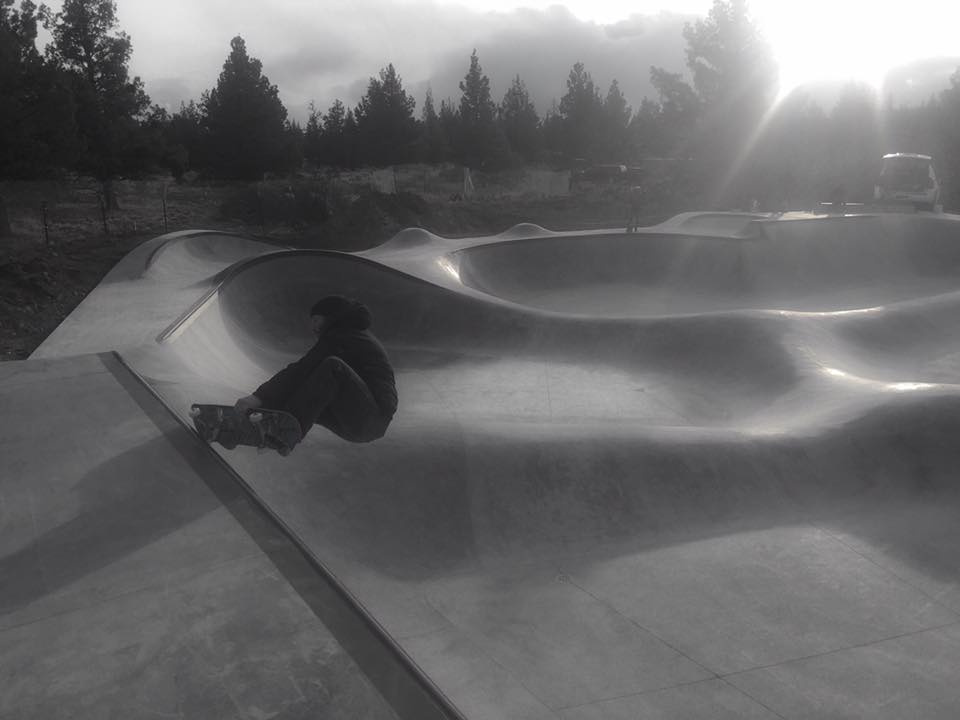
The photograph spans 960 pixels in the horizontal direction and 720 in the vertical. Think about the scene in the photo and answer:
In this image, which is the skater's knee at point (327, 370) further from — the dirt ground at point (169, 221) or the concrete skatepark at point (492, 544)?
the dirt ground at point (169, 221)

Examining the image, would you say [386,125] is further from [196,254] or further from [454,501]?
[454,501]

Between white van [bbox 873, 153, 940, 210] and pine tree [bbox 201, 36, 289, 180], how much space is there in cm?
2963

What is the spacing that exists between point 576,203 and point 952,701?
1592 inches

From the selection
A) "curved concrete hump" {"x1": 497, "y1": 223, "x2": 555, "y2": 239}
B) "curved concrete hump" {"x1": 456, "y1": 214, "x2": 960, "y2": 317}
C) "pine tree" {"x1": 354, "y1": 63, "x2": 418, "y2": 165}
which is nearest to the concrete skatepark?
"curved concrete hump" {"x1": 456, "y1": 214, "x2": 960, "y2": 317}

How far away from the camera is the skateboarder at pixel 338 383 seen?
450 cm

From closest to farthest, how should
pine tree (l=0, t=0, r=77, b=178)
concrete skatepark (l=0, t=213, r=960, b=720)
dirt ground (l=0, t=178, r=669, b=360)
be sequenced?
concrete skatepark (l=0, t=213, r=960, b=720) → dirt ground (l=0, t=178, r=669, b=360) → pine tree (l=0, t=0, r=77, b=178)

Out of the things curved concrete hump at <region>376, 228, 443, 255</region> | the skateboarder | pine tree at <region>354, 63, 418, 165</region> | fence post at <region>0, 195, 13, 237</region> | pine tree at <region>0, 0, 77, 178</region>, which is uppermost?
pine tree at <region>354, 63, 418, 165</region>

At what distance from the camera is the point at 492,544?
17.9ft

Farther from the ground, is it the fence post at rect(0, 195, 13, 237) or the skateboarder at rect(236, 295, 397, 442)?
the fence post at rect(0, 195, 13, 237)

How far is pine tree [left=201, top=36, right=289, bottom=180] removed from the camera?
37812 mm

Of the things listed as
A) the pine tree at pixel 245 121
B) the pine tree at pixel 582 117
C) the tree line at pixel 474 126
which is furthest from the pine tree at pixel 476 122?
the pine tree at pixel 245 121

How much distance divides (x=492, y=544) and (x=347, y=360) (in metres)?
1.86

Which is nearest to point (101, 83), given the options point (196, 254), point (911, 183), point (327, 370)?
point (196, 254)

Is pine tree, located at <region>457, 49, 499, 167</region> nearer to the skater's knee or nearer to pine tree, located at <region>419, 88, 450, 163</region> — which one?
pine tree, located at <region>419, 88, 450, 163</region>
